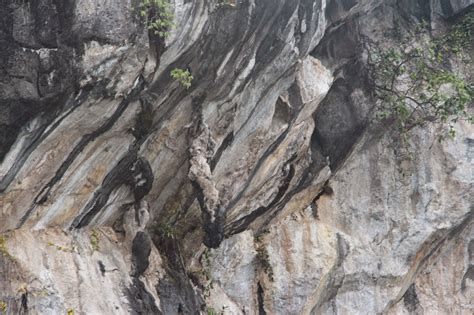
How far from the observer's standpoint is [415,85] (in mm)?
12812

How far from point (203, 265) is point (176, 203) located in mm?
1464

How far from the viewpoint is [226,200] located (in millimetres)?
11023

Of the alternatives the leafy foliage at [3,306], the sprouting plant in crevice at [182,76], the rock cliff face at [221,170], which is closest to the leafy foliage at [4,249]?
the rock cliff face at [221,170]

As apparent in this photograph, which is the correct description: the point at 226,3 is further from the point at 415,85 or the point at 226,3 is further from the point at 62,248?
the point at 415,85

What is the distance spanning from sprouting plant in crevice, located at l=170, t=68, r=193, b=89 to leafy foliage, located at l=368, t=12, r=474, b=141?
5.00m

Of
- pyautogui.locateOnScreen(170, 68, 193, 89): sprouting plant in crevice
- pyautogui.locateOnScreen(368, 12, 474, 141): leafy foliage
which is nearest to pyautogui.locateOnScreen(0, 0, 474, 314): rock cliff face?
pyautogui.locateOnScreen(170, 68, 193, 89): sprouting plant in crevice

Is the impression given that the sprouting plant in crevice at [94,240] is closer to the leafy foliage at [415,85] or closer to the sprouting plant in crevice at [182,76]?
the sprouting plant in crevice at [182,76]

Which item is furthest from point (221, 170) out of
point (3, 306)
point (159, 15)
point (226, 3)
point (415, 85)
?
point (415, 85)

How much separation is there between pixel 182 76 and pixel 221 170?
2.54 metres

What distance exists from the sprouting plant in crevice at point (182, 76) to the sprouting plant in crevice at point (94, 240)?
8.91 feet

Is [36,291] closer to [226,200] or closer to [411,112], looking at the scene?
[226,200]

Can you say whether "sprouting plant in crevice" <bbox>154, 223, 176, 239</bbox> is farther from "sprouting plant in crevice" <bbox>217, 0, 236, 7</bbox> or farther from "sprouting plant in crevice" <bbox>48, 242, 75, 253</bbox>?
"sprouting plant in crevice" <bbox>217, 0, 236, 7</bbox>

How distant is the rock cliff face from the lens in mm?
7844

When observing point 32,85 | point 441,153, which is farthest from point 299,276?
point 32,85
